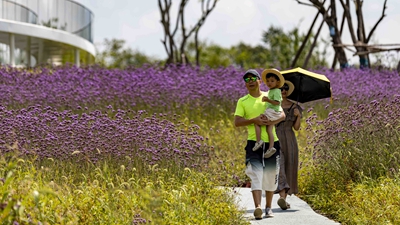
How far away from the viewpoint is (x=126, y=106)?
14250mm

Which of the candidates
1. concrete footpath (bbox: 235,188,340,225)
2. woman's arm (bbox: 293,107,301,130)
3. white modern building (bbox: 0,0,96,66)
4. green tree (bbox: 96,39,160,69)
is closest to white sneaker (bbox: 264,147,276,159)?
concrete footpath (bbox: 235,188,340,225)

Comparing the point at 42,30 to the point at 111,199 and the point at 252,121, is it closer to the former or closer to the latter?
the point at 252,121

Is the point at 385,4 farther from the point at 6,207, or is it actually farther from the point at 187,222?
the point at 6,207

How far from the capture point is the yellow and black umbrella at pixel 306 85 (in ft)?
30.2

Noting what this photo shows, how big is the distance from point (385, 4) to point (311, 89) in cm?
1282

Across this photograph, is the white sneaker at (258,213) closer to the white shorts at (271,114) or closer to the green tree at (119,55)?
the white shorts at (271,114)

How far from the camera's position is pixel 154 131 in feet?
30.1

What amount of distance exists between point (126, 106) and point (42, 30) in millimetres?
18618

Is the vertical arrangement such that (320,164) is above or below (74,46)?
below

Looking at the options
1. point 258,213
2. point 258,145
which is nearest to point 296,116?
point 258,145

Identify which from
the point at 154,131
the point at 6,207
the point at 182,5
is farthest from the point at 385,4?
the point at 6,207

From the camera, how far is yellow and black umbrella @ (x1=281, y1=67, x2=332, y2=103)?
9219 millimetres

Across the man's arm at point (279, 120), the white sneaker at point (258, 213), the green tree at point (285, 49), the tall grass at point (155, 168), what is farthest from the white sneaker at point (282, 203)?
the green tree at point (285, 49)

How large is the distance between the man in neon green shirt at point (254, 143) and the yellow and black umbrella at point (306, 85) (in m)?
0.79
